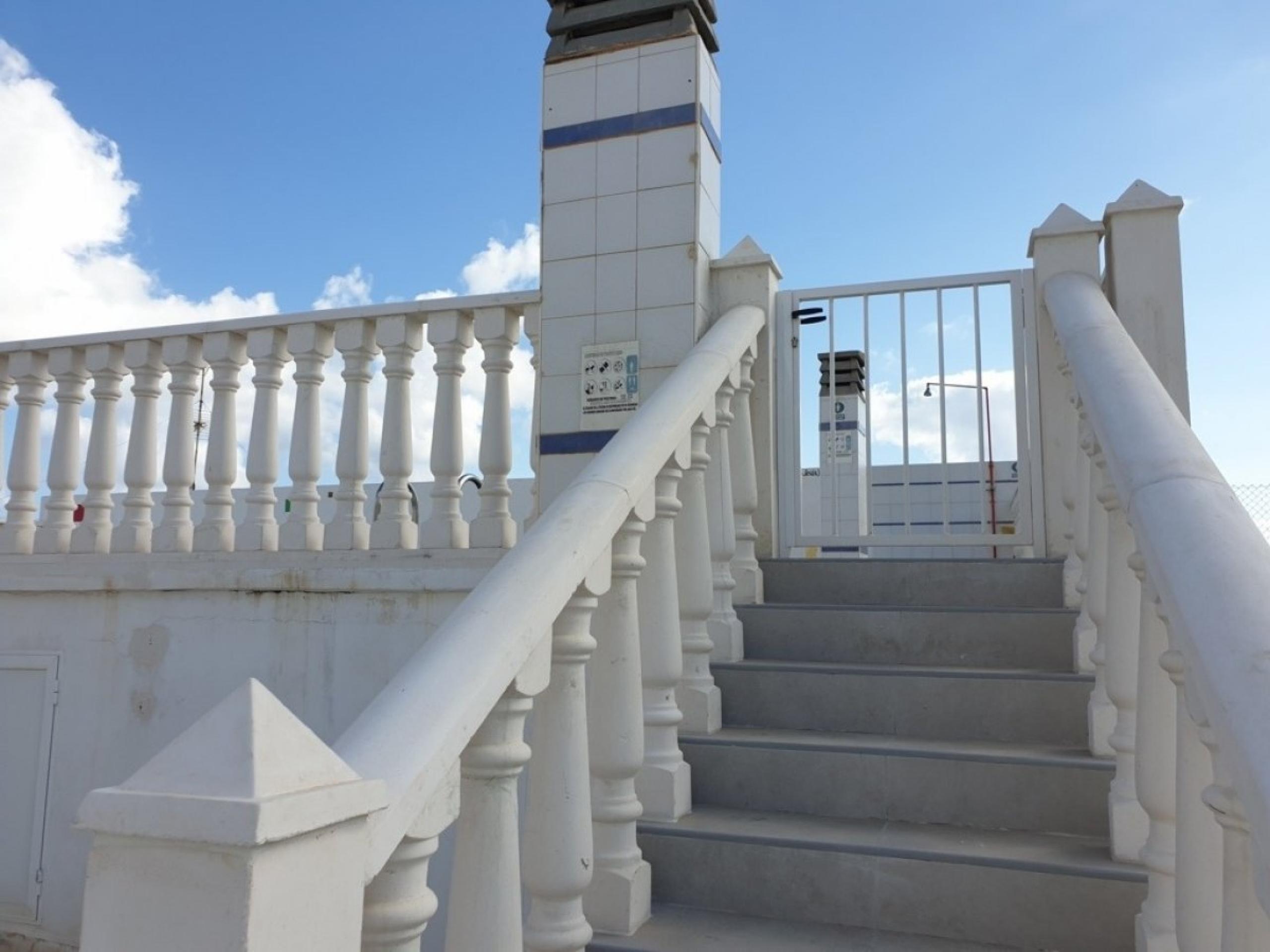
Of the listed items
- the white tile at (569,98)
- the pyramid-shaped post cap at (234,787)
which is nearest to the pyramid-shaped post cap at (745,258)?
the white tile at (569,98)

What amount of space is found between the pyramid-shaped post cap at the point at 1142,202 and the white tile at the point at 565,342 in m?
1.87

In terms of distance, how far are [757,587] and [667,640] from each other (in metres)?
1.01

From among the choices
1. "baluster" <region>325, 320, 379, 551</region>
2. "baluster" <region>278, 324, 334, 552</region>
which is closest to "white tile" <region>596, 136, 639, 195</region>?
"baluster" <region>325, 320, 379, 551</region>

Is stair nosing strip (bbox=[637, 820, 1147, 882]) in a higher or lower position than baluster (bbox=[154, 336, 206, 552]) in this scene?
lower

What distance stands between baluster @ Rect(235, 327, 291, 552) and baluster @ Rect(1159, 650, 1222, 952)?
3261mm

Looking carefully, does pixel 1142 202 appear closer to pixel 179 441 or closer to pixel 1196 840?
pixel 1196 840

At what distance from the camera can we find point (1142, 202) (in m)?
3.15

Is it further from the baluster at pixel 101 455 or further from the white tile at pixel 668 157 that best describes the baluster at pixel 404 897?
the baluster at pixel 101 455

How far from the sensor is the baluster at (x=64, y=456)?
4.13 m

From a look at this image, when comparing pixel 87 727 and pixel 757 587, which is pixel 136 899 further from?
pixel 87 727

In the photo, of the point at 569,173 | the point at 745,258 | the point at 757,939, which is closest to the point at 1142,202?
the point at 745,258

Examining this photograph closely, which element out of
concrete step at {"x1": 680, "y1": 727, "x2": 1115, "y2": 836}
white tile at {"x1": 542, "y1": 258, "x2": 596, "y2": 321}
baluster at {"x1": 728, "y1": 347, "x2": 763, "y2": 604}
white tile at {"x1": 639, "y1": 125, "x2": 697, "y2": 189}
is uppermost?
white tile at {"x1": 639, "y1": 125, "x2": 697, "y2": 189}

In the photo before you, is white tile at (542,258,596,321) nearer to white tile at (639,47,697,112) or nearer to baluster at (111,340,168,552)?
white tile at (639,47,697,112)

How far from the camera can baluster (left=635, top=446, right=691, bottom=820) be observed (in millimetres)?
2375
